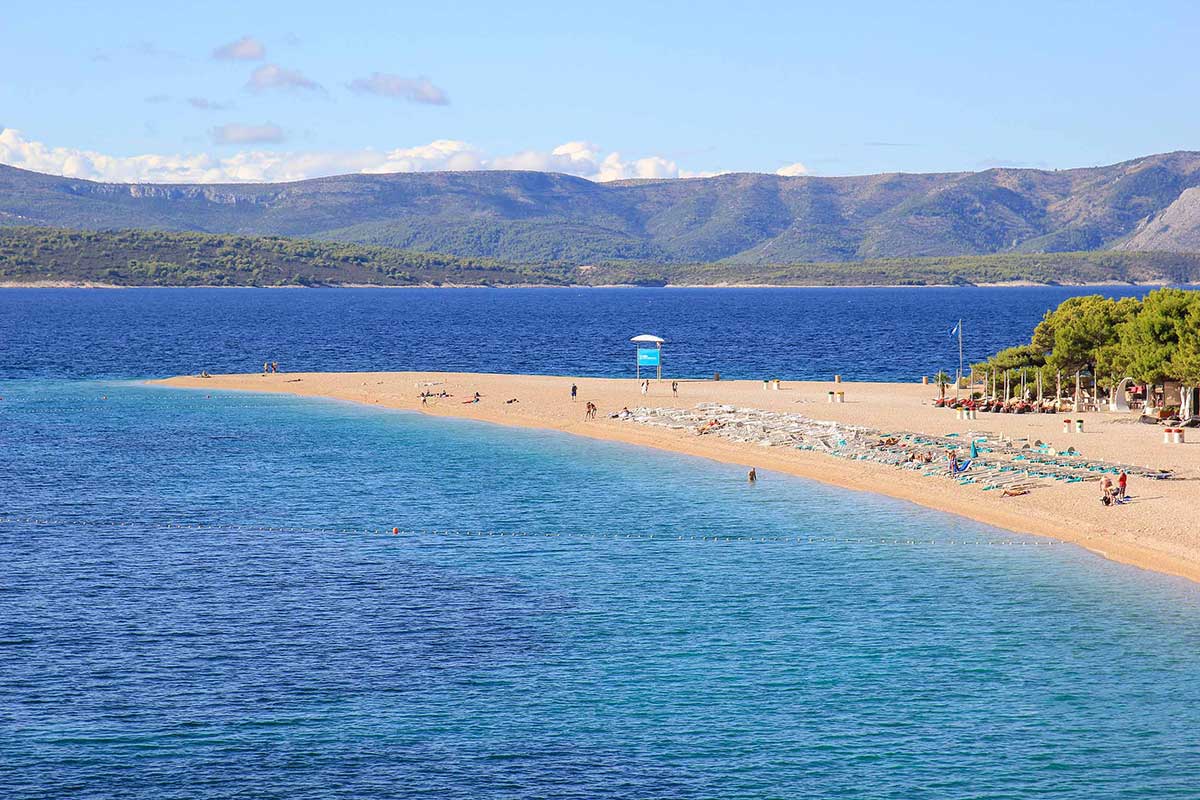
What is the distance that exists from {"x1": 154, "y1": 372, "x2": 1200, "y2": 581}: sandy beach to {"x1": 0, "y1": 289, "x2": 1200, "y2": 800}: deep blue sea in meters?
2.47

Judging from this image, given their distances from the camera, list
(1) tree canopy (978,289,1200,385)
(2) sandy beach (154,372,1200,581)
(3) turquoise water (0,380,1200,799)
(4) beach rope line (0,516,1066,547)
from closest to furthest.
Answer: (3) turquoise water (0,380,1200,799) < (2) sandy beach (154,372,1200,581) < (4) beach rope line (0,516,1066,547) < (1) tree canopy (978,289,1200,385)

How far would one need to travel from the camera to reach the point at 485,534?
49.0 metres

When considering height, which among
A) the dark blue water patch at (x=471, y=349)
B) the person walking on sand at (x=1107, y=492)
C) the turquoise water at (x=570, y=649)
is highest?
the dark blue water patch at (x=471, y=349)

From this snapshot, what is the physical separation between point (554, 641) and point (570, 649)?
30.1 inches

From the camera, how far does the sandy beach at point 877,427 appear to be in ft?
156

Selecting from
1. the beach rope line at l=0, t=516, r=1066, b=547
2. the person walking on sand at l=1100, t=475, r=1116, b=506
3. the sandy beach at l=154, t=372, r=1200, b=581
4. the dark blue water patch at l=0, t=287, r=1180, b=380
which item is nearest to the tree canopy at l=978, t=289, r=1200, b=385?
the sandy beach at l=154, t=372, r=1200, b=581

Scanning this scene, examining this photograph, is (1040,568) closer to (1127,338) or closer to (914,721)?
(914,721)

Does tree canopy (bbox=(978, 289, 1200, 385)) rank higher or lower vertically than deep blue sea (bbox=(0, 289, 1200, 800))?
higher

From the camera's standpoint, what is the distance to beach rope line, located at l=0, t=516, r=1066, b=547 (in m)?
47.8

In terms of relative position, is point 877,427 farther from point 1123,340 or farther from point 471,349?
point 471,349

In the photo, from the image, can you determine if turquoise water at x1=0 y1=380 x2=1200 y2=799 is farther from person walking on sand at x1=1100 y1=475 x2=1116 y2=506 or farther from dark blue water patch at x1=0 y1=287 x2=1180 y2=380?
dark blue water patch at x1=0 y1=287 x2=1180 y2=380

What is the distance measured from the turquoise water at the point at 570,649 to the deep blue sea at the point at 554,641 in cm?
11

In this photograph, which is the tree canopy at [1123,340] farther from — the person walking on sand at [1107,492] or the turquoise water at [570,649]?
the turquoise water at [570,649]

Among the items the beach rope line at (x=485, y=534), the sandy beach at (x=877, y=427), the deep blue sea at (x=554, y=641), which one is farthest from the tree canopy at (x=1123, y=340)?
the beach rope line at (x=485, y=534)
